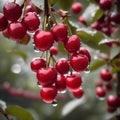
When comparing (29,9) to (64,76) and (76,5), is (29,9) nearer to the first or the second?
(64,76)

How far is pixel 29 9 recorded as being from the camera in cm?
117

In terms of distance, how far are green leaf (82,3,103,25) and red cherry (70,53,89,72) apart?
690mm

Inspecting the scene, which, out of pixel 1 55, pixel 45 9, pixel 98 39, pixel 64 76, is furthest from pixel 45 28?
pixel 1 55

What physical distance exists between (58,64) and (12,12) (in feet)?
0.62

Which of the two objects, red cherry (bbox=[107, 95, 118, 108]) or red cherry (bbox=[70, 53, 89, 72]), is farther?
red cherry (bbox=[107, 95, 118, 108])

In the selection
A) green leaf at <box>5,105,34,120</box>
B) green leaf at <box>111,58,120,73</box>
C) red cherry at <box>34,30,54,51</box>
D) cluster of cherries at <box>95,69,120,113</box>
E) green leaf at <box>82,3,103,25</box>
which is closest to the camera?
red cherry at <box>34,30,54,51</box>

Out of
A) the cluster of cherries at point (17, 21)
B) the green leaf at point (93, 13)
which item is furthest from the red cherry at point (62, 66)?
the green leaf at point (93, 13)

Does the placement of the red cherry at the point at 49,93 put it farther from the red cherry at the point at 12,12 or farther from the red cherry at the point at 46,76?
the red cherry at the point at 12,12

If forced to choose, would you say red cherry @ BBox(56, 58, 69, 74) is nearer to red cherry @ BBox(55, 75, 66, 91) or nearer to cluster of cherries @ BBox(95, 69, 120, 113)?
red cherry @ BBox(55, 75, 66, 91)

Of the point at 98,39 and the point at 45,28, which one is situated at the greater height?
the point at 45,28

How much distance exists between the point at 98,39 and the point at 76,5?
14.6 inches

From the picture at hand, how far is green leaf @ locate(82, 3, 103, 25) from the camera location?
5.59 ft

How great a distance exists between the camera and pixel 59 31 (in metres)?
1.00

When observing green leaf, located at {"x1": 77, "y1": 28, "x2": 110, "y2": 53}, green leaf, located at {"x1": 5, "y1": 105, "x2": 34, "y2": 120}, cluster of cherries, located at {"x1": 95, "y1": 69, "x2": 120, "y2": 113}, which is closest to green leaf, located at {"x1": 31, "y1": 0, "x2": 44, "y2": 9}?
green leaf, located at {"x1": 5, "y1": 105, "x2": 34, "y2": 120}
